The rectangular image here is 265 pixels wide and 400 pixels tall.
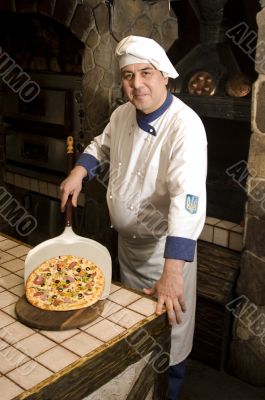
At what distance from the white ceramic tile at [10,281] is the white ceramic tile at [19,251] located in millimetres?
193

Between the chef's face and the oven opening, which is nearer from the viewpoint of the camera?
the chef's face

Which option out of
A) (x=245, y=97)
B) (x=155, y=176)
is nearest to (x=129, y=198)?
(x=155, y=176)

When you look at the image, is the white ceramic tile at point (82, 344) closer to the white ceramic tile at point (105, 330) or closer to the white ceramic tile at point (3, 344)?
the white ceramic tile at point (105, 330)

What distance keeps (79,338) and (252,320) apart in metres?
1.61

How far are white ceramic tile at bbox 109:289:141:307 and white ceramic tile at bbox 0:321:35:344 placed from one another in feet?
1.00

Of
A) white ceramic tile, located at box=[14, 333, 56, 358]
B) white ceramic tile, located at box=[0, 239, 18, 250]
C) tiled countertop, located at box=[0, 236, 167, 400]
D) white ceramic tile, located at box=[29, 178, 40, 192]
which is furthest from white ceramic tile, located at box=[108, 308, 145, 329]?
white ceramic tile, located at box=[29, 178, 40, 192]

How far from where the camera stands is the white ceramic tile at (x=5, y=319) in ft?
4.62

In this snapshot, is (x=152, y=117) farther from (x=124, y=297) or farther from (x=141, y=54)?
(x=124, y=297)

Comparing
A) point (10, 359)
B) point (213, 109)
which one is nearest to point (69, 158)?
point (10, 359)

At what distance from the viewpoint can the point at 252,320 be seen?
2.66m

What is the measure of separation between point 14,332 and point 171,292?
52 cm

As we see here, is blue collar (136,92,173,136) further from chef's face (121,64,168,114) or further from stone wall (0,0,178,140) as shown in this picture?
stone wall (0,0,178,140)

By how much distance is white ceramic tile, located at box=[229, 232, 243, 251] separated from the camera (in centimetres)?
278

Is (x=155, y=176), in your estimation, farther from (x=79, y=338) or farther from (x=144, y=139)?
(x=79, y=338)
